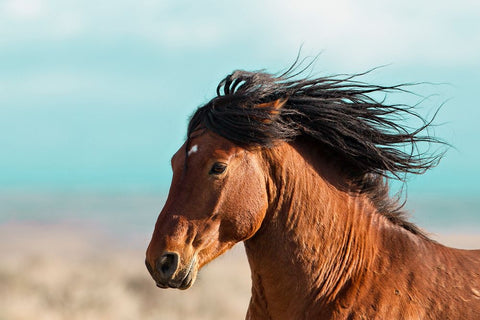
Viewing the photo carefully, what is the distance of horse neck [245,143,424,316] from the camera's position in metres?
4.76

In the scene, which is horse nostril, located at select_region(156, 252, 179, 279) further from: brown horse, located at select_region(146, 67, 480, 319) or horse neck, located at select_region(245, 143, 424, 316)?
horse neck, located at select_region(245, 143, 424, 316)

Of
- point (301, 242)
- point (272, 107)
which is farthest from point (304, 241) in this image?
point (272, 107)

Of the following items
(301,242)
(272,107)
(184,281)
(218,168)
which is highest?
(272,107)

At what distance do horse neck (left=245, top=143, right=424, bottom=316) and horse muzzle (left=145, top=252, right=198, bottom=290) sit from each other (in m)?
0.57

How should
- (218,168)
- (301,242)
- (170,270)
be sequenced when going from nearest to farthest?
(170,270), (218,168), (301,242)

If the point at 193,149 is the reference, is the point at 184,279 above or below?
below

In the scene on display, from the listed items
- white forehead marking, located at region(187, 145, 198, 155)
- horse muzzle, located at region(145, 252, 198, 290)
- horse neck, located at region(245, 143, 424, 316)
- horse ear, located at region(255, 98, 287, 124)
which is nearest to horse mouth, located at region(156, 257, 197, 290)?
horse muzzle, located at region(145, 252, 198, 290)

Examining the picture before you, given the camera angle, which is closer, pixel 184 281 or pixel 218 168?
pixel 184 281

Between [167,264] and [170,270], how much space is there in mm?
45

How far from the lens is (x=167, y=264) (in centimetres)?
443

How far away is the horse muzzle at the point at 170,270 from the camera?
4.40m

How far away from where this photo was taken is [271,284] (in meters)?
4.79

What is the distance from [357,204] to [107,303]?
10.0m

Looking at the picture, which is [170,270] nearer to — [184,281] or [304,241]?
[184,281]
